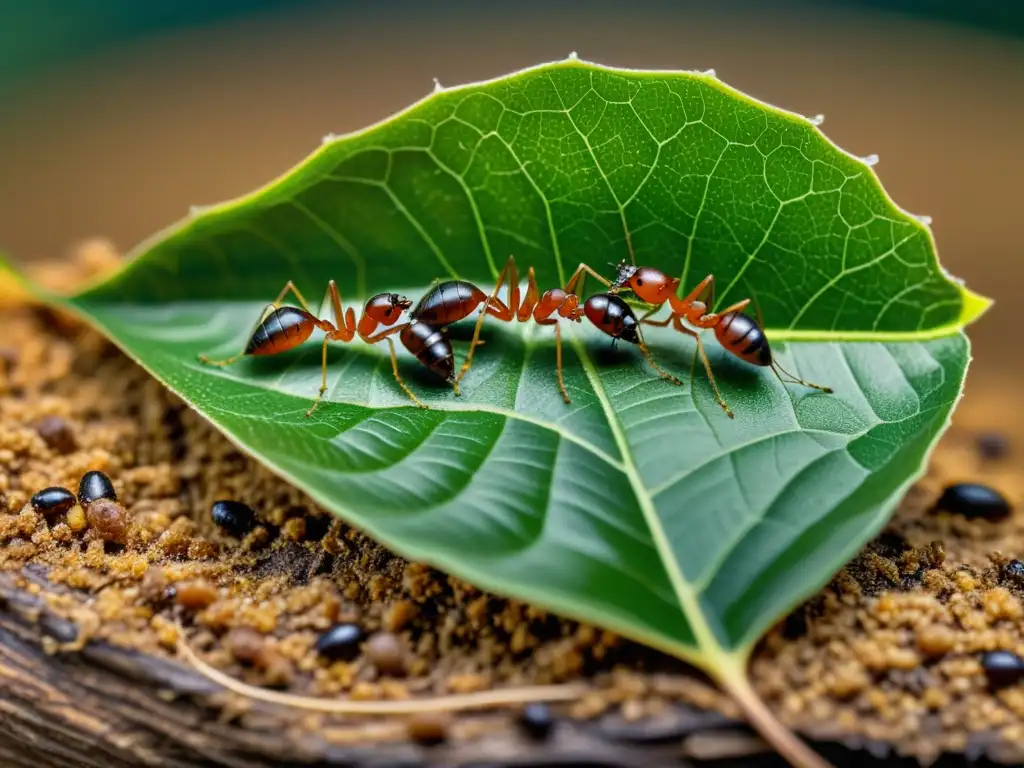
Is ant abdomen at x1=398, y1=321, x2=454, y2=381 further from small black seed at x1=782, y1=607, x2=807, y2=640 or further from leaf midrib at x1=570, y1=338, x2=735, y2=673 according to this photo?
small black seed at x1=782, y1=607, x2=807, y2=640

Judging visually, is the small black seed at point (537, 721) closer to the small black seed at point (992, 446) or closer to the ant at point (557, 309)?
the ant at point (557, 309)

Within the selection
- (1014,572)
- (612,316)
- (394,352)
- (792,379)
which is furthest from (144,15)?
(1014,572)

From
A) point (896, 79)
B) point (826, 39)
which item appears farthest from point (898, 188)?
point (826, 39)

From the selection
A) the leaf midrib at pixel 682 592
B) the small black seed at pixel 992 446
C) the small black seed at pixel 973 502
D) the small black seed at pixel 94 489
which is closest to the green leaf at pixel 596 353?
the leaf midrib at pixel 682 592

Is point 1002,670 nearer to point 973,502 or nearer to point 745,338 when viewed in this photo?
point 973,502

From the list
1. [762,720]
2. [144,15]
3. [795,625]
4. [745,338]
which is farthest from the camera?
[144,15]

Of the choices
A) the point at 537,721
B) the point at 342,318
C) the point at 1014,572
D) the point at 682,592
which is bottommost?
the point at 537,721

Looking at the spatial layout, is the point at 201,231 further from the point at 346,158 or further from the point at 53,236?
the point at 53,236
